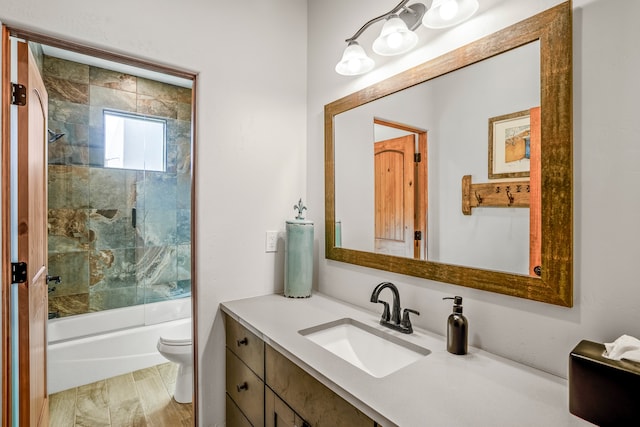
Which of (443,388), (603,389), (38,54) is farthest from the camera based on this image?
(38,54)

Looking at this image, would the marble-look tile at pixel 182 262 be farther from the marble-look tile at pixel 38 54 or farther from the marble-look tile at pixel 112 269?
the marble-look tile at pixel 38 54

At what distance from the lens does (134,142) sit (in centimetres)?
307

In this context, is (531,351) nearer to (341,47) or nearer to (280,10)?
(341,47)

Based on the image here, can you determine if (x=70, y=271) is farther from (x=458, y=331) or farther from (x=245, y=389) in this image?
(x=458, y=331)

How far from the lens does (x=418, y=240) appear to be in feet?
4.39

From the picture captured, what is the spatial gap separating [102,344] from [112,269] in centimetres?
68

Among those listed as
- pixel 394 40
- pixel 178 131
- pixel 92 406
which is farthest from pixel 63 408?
pixel 394 40

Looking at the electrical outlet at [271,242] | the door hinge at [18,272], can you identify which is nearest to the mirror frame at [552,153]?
the electrical outlet at [271,242]

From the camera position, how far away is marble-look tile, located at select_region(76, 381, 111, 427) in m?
1.99

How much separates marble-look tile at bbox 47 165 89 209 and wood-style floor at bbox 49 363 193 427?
146cm

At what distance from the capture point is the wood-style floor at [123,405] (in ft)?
6.52

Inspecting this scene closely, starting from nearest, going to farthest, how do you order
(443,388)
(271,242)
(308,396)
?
(443,388) < (308,396) < (271,242)

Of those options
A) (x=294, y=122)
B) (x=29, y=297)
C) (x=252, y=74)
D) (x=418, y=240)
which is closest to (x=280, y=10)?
(x=252, y=74)

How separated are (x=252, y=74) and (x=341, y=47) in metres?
0.50
